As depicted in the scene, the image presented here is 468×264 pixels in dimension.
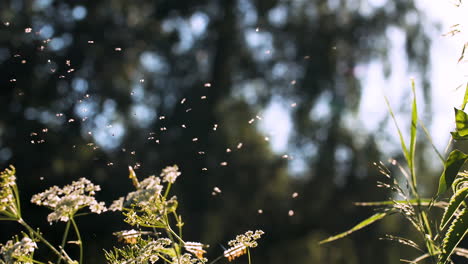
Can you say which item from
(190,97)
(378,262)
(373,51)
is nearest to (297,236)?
(378,262)

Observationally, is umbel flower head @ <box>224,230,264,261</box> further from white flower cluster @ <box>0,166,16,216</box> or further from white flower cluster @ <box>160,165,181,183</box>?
white flower cluster @ <box>0,166,16,216</box>

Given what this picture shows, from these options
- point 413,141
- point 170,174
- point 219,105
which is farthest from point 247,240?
point 219,105

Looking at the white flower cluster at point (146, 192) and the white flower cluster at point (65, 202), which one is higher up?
the white flower cluster at point (65, 202)

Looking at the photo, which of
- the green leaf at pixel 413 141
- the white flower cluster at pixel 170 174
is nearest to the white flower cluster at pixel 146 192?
the white flower cluster at pixel 170 174

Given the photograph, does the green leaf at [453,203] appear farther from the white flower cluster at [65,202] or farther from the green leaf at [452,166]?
the white flower cluster at [65,202]

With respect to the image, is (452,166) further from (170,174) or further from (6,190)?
(6,190)

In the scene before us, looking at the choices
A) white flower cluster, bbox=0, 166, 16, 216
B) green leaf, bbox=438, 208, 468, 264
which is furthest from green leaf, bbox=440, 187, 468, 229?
white flower cluster, bbox=0, 166, 16, 216

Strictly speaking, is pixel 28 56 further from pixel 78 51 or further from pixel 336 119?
pixel 336 119
